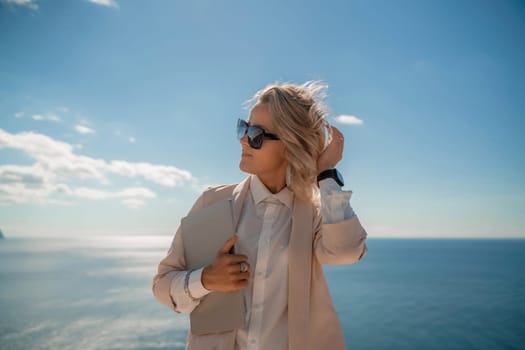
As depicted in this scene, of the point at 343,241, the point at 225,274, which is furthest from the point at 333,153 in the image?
the point at 225,274

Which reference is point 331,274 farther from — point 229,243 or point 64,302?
point 229,243

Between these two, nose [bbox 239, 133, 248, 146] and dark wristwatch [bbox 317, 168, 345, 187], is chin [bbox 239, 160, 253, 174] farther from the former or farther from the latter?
dark wristwatch [bbox 317, 168, 345, 187]

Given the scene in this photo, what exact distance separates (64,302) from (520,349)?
7351cm

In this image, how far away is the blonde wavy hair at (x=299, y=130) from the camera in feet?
7.47

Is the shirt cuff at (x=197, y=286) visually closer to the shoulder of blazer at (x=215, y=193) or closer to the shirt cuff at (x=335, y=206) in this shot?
the shoulder of blazer at (x=215, y=193)

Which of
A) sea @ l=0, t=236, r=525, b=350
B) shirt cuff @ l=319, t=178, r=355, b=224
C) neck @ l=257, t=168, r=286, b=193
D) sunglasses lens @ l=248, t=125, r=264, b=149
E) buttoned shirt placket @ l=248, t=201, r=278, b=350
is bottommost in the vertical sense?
sea @ l=0, t=236, r=525, b=350

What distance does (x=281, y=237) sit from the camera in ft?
7.32

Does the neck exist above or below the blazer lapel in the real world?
above

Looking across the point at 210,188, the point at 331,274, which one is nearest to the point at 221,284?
the point at 210,188

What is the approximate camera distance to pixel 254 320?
81.8 inches

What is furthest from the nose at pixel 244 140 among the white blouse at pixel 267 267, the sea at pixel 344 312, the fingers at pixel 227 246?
the sea at pixel 344 312

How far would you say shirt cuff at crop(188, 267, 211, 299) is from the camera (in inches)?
78.0

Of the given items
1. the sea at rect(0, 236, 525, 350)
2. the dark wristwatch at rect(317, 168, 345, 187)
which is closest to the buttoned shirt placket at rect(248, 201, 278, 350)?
the dark wristwatch at rect(317, 168, 345, 187)

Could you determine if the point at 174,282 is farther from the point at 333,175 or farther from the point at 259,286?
the point at 333,175
